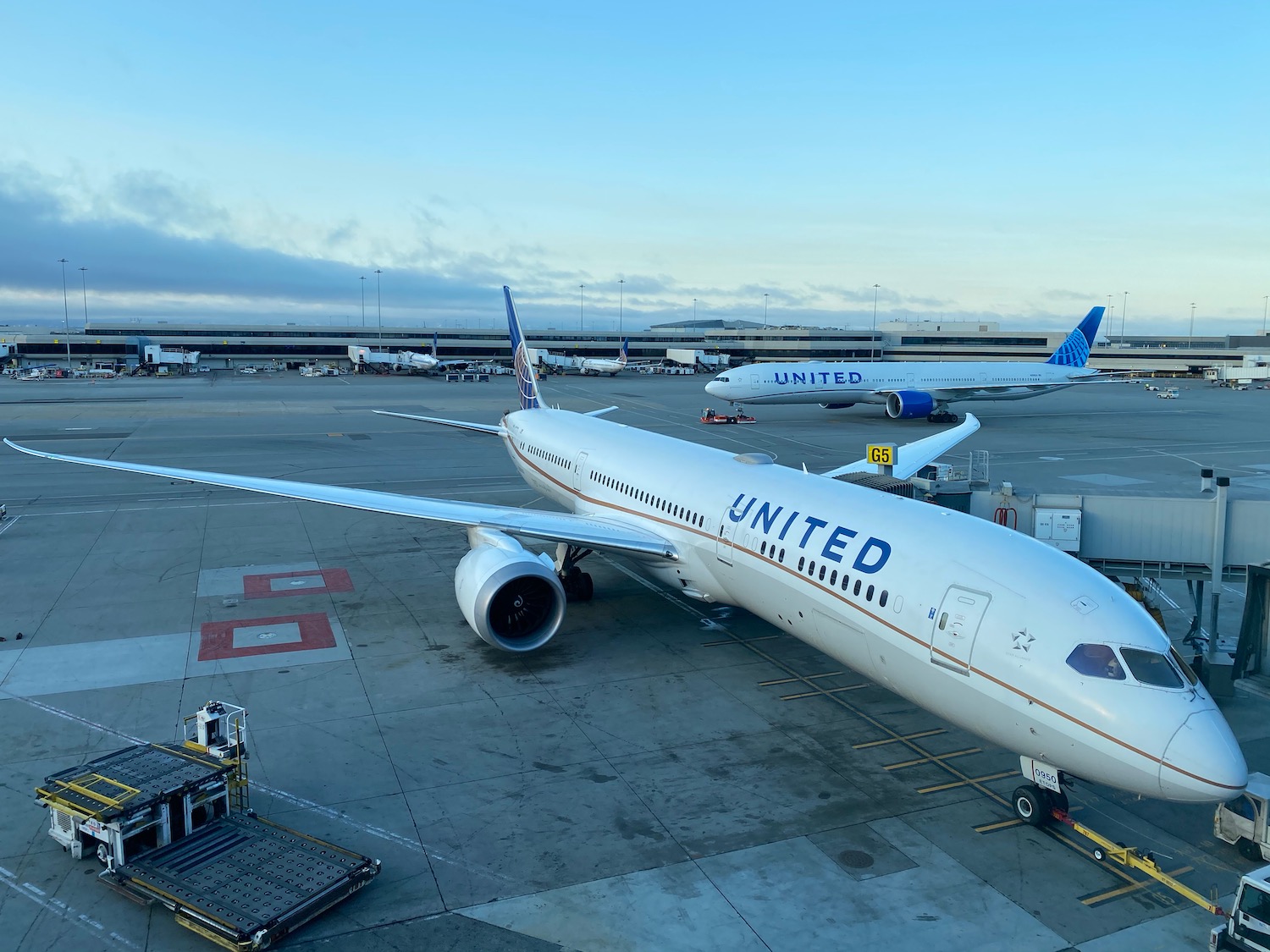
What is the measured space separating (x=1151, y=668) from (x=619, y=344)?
15763cm

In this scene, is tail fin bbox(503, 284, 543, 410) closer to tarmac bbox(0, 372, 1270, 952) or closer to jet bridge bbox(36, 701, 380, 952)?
tarmac bbox(0, 372, 1270, 952)

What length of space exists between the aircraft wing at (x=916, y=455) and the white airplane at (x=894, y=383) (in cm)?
3033

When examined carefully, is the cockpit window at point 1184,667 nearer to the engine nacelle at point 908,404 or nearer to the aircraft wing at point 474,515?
the aircraft wing at point 474,515

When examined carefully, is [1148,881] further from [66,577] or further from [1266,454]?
[1266,454]

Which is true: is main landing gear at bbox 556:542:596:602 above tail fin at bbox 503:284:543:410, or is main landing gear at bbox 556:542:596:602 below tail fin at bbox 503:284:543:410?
below

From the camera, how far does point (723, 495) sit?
1880cm

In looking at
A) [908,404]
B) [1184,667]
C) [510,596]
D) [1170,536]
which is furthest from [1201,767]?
[908,404]

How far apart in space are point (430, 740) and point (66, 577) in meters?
15.5

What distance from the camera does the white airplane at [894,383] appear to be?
63969 mm

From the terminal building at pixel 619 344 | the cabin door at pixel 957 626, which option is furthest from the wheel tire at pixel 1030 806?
the terminal building at pixel 619 344

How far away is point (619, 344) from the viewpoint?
6531 inches

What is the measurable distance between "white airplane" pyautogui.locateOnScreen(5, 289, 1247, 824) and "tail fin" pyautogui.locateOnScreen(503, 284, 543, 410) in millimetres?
13246

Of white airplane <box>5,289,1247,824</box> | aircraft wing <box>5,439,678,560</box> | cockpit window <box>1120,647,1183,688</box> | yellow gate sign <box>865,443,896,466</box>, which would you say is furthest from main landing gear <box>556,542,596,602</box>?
cockpit window <box>1120,647,1183,688</box>

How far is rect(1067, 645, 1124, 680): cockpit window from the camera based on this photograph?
1086 cm
